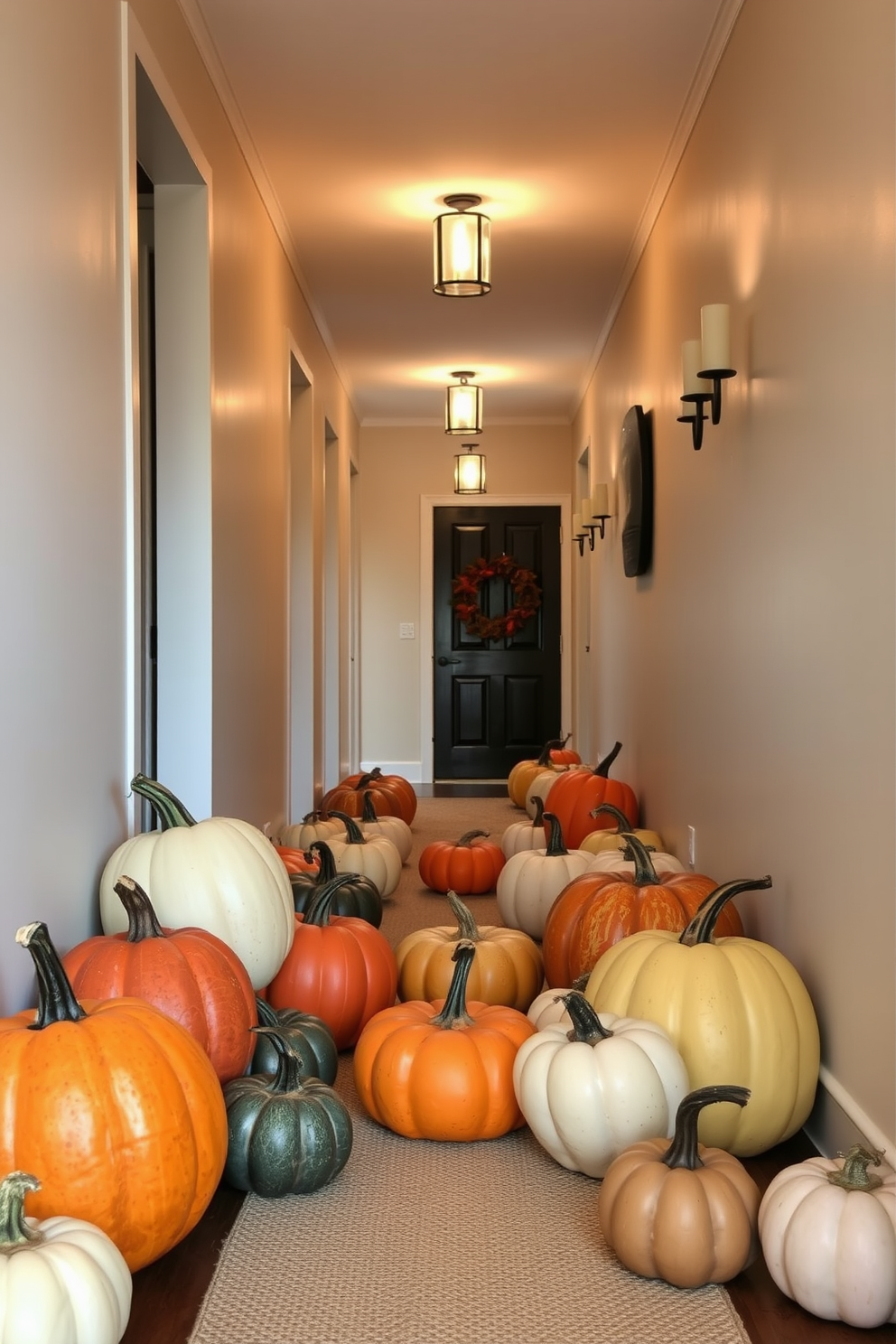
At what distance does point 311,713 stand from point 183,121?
336 cm

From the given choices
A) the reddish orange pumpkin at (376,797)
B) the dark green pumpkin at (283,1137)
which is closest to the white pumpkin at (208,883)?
the dark green pumpkin at (283,1137)

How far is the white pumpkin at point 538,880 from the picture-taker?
385cm

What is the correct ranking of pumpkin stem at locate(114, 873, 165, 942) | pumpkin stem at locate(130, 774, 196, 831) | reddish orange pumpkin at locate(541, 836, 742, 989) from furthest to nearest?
reddish orange pumpkin at locate(541, 836, 742, 989)
pumpkin stem at locate(130, 774, 196, 831)
pumpkin stem at locate(114, 873, 165, 942)

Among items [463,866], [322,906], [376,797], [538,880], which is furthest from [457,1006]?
[376,797]

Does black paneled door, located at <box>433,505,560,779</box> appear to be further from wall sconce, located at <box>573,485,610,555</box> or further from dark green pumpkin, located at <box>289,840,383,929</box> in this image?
dark green pumpkin, located at <box>289,840,383,929</box>

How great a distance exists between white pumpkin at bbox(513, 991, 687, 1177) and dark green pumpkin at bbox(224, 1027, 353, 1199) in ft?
1.11

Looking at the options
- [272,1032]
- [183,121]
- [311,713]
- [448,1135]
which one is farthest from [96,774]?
[311,713]

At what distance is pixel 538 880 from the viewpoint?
3.87 m

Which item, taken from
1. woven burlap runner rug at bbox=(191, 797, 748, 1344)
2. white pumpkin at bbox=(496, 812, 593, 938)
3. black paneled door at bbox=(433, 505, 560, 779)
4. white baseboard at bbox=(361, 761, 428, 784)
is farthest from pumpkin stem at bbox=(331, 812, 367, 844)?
A: black paneled door at bbox=(433, 505, 560, 779)

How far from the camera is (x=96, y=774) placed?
2555 millimetres

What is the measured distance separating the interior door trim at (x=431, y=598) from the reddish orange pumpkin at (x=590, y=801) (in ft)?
13.3

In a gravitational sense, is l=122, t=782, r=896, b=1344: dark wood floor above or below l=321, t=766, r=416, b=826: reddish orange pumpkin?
below

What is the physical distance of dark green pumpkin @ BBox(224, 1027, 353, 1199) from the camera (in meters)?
2.08

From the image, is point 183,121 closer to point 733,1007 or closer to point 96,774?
point 96,774
